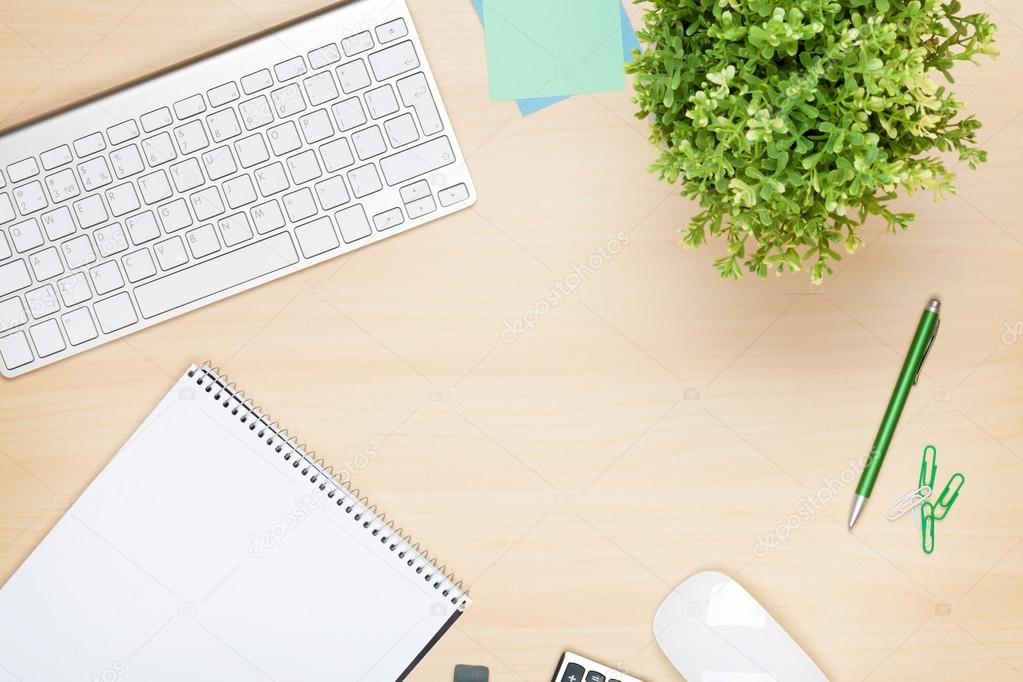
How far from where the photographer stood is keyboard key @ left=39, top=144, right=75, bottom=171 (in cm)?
83

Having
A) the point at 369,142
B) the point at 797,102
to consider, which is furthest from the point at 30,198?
the point at 797,102

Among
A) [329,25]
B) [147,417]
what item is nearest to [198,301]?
[147,417]

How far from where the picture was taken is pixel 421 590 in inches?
33.2

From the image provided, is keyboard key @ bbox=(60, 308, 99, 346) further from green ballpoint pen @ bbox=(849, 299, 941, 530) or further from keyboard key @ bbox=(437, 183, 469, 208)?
green ballpoint pen @ bbox=(849, 299, 941, 530)

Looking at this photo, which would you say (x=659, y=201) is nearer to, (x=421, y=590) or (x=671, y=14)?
(x=671, y=14)

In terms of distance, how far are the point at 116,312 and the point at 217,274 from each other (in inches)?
4.3

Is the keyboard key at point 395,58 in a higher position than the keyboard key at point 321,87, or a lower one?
higher

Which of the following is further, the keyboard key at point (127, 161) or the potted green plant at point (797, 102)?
the keyboard key at point (127, 161)

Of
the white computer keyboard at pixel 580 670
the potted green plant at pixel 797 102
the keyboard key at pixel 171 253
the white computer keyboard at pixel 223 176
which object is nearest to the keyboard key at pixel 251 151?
the white computer keyboard at pixel 223 176

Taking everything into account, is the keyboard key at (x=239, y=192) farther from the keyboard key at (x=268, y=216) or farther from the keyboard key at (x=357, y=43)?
the keyboard key at (x=357, y=43)

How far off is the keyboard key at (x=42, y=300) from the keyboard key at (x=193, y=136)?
0.20 meters

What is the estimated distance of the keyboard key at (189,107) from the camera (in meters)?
0.83

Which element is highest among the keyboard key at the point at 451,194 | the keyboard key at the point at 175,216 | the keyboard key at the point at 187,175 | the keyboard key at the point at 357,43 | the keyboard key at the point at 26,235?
the keyboard key at the point at 357,43

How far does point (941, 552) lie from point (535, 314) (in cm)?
48
